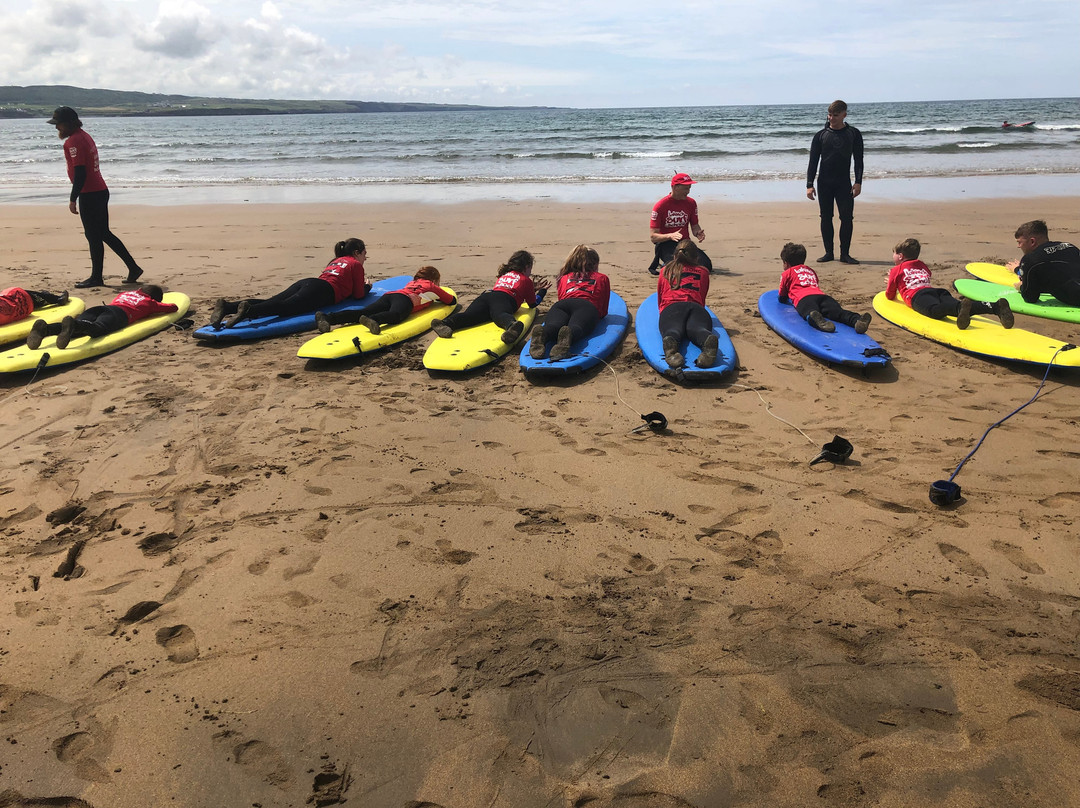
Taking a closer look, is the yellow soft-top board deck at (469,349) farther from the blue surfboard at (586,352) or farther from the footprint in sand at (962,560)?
the footprint in sand at (962,560)

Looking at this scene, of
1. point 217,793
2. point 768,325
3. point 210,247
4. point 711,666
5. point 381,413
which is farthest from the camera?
point 210,247

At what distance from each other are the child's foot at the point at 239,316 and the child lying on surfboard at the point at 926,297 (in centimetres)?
656

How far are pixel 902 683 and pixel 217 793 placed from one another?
2.46 metres

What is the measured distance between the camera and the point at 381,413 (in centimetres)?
524

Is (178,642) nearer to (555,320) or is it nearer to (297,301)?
(555,320)

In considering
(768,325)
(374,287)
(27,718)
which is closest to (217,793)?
(27,718)

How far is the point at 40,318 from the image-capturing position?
7195 millimetres

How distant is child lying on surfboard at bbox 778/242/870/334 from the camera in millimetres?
6328

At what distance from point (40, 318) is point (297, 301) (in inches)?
103

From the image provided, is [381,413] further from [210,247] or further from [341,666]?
[210,247]

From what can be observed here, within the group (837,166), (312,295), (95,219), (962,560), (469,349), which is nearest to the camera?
(962,560)

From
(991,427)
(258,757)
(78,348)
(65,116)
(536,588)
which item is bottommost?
(258,757)

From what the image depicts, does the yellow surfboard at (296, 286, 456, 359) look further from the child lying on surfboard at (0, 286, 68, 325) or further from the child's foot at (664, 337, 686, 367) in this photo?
the child lying on surfboard at (0, 286, 68, 325)

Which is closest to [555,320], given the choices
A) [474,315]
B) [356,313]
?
[474,315]
